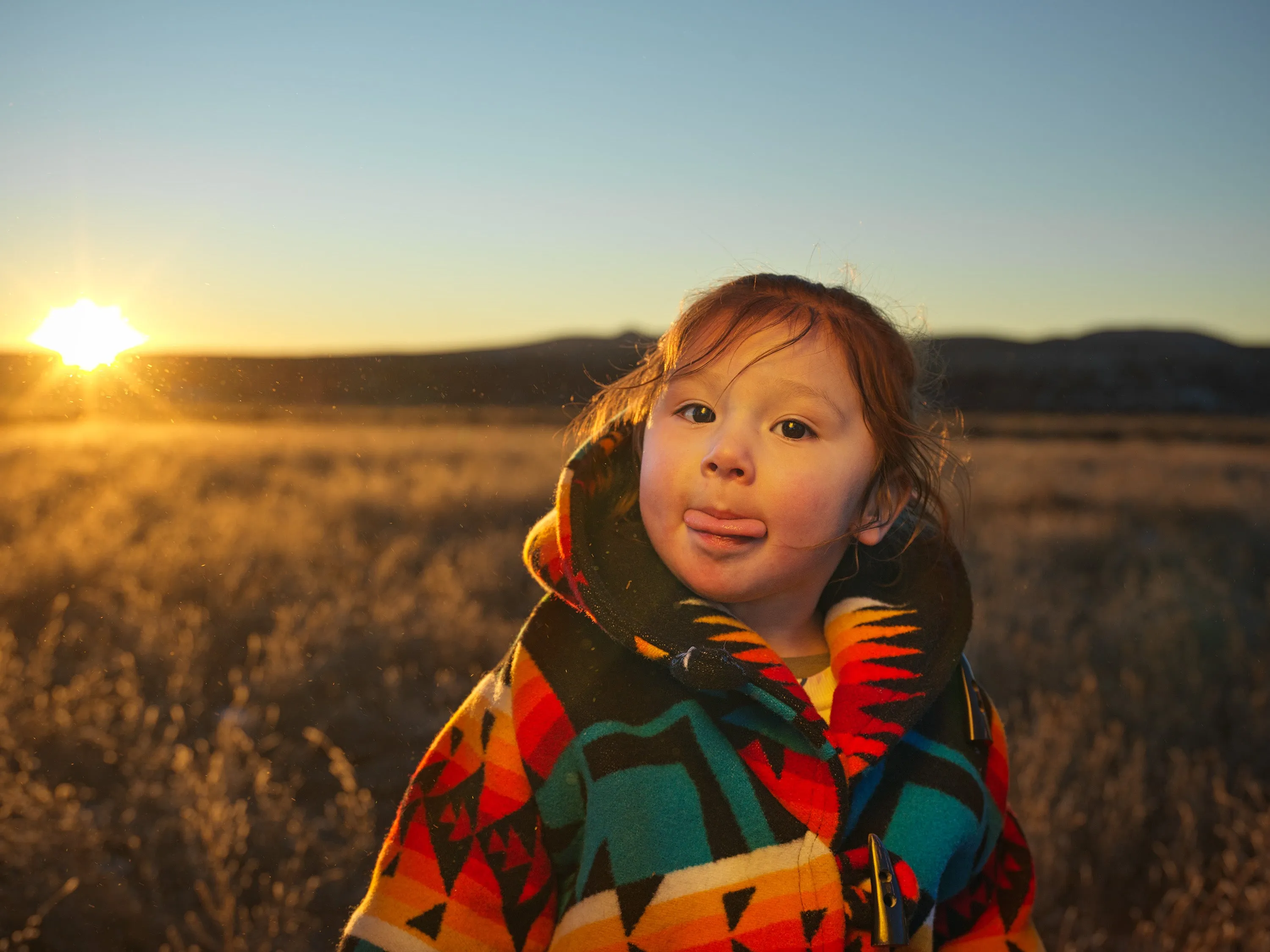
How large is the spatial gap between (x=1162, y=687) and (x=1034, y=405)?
42.0 metres

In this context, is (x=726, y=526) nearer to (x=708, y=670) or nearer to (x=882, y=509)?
(x=708, y=670)

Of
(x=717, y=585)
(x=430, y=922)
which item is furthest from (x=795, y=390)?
(x=430, y=922)

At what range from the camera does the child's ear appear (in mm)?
1542

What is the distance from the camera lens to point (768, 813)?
1271mm

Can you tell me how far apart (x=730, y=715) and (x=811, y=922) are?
31cm

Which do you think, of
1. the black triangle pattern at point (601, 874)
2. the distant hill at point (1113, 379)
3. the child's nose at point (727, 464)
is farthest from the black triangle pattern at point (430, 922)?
the distant hill at point (1113, 379)

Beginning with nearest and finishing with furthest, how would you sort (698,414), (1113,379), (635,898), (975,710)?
1. (635,898)
2. (698,414)
3. (975,710)
4. (1113,379)

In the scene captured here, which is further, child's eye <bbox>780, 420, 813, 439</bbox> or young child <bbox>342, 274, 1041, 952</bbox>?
child's eye <bbox>780, 420, 813, 439</bbox>

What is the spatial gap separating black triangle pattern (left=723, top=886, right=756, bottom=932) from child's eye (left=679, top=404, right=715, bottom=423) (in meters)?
0.72

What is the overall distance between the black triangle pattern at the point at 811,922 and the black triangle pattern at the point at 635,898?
0.22m

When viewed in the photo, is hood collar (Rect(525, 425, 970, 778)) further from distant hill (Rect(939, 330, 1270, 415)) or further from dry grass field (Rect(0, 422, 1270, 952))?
distant hill (Rect(939, 330, 1270, 415))

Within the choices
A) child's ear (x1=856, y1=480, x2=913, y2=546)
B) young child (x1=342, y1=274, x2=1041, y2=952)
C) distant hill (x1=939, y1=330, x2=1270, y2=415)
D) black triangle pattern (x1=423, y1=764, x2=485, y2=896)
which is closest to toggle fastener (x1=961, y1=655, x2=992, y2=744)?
young child (x1=342, y1=274, x2=1041, y2=952)

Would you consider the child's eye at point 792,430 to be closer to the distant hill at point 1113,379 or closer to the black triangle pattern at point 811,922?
the black triangle pattern at point 811,922

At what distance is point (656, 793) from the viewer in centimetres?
124
